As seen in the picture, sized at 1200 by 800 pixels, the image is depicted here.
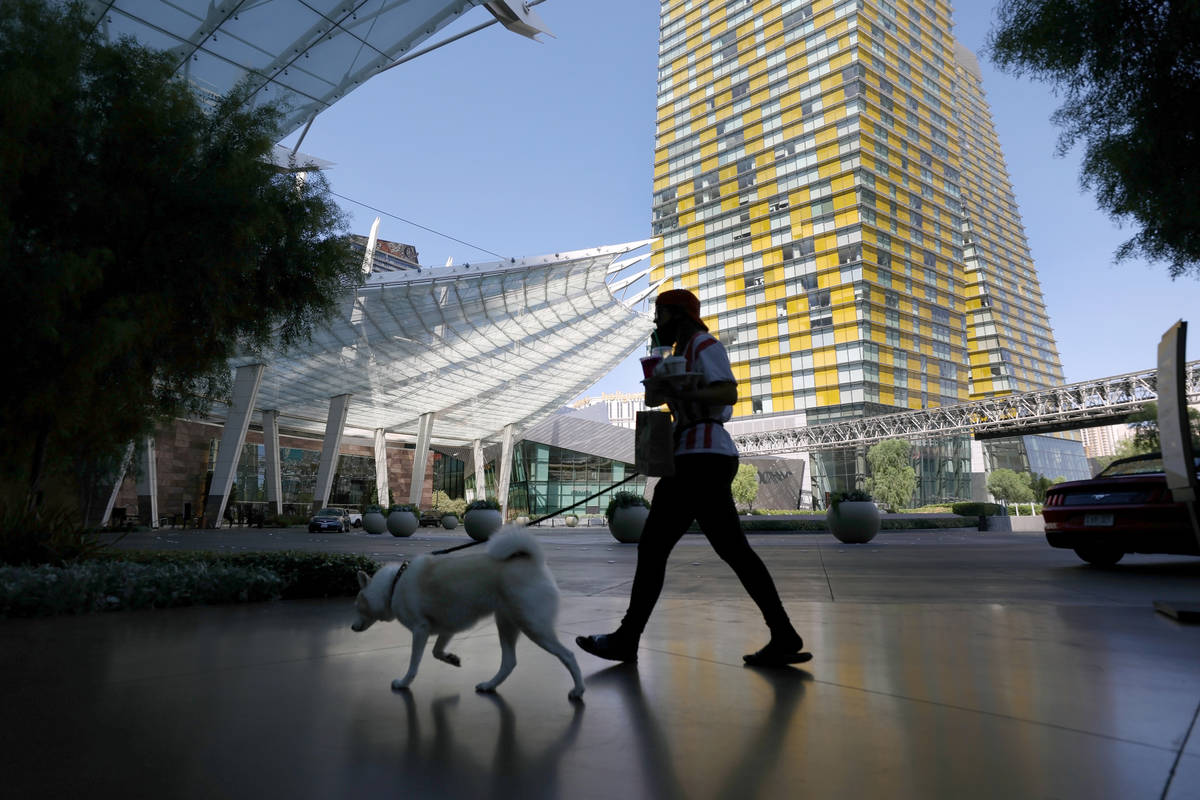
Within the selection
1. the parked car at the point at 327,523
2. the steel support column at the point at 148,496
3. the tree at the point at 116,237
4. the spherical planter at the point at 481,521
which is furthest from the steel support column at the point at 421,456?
the tree at the point at 116,237

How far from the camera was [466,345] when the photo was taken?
150ft

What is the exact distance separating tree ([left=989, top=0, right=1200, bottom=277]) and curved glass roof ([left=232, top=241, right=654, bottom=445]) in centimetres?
2309

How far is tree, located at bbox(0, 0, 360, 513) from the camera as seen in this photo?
6555 mm

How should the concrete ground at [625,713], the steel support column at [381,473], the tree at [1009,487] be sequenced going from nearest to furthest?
1. the concrete ground at [625,713]
2. the steel support column at [381,473]
3. the tree at [1009,487]

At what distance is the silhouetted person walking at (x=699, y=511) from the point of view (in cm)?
334

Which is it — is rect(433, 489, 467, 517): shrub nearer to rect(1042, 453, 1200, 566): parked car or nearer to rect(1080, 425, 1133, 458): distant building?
rect(1042, 453, 1200, 566): parked car

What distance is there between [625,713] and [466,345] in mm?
44462

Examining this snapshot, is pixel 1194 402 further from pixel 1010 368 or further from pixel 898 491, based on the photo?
pixel 1010 368

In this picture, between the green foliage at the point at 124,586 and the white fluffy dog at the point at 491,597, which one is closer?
the white fluffy dog at the point at 491,597

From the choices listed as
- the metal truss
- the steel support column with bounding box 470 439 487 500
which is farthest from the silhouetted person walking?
the steel support column with bounding box 470 439 487 500

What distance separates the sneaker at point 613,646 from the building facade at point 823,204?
62.1m

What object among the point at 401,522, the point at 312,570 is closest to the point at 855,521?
the point at 312,570

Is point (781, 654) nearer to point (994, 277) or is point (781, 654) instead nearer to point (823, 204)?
point (823, 204)

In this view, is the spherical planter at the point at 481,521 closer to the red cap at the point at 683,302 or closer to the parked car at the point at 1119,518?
the parked car at the point at 1119,518
